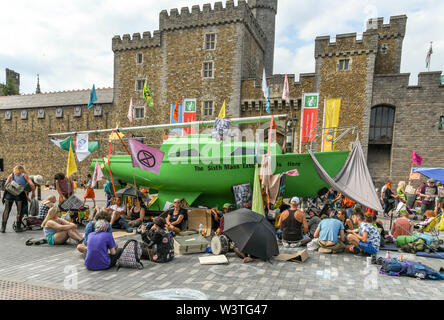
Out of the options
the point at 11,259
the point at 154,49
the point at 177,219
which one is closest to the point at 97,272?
the point at 11,259

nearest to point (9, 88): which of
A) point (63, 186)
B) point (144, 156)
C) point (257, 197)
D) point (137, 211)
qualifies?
point (63, 186)

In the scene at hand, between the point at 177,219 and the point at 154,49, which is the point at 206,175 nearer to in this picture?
the point at 177,219

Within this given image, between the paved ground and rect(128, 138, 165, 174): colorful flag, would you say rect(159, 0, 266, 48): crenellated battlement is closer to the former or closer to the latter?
rect(128, 138, 165, 174): colorful flag

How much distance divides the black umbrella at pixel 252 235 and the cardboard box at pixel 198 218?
8.75ft

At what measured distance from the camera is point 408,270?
5.79m

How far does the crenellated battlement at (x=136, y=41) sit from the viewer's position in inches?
1083

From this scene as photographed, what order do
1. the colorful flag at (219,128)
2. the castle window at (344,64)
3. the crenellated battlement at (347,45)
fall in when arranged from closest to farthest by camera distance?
the colorful flag at (219,128) → the crenellated battlement at (347,45) → the castle window at (344,64)

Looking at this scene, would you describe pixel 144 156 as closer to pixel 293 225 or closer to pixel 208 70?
pixel 293 225

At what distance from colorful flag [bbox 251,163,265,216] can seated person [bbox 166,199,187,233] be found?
244 centimetres

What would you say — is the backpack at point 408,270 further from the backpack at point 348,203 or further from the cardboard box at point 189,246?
the backpack at point 348,203

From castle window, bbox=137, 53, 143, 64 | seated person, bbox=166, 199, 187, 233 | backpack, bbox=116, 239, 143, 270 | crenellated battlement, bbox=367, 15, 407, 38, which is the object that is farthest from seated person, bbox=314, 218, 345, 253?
castle window, bbox=137, 53, 143, 64

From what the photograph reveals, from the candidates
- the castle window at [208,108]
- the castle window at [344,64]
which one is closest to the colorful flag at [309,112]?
the castle window at [344,64]

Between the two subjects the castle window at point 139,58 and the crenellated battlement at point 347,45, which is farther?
the castle window at point 139,58

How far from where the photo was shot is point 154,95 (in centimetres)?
2784
